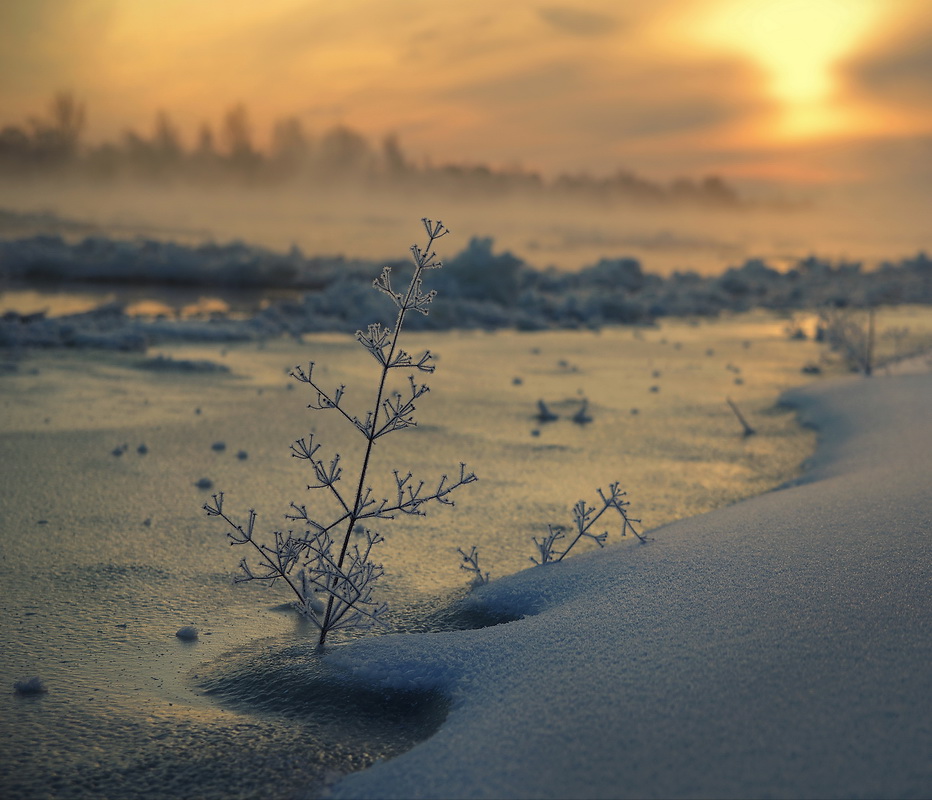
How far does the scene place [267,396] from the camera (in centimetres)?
814

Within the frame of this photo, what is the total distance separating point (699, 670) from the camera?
231cm

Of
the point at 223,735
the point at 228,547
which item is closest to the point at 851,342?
the point at 228,547

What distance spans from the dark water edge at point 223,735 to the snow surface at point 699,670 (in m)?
0.12

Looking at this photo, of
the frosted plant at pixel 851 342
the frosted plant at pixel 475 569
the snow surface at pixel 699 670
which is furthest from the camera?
the frosted plant at pixel 851 342

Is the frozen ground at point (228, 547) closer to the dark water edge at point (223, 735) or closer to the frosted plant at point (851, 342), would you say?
the dark water edge at point (223, 735)

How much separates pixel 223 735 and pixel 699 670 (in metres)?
1.37

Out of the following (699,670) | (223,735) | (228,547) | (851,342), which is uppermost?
(851,342)

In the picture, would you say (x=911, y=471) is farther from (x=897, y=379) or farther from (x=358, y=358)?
(x=358, y=358)

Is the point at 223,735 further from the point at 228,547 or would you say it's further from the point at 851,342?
the point at 851,342

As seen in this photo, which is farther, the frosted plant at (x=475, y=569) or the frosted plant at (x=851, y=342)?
the frosted plant at (x=851, y=342)

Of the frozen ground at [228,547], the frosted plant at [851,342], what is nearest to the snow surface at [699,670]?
the frozen ground at [228,547]

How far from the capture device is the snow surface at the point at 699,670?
1.94 meters

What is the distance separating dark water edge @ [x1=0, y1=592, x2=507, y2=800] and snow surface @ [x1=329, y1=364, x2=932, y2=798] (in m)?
0.12

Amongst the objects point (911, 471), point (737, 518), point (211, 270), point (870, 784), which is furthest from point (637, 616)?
point (211, 270)
